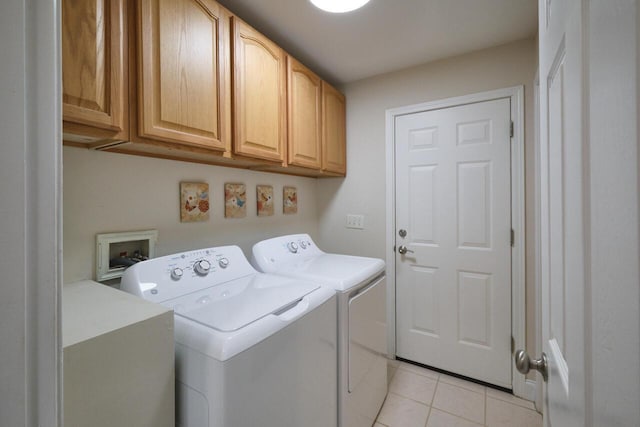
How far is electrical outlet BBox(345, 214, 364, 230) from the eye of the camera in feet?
7.87

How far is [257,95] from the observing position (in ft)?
4.80

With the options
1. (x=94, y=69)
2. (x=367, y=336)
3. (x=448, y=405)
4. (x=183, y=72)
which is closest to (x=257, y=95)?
(x=183, y=72)

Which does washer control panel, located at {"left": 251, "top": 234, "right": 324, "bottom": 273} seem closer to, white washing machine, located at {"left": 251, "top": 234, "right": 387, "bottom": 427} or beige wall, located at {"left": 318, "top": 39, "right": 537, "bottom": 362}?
white washing machine, located at {"left": 251, "top": 234, "right": 387, "bottom": 427}

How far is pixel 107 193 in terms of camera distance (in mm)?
1196

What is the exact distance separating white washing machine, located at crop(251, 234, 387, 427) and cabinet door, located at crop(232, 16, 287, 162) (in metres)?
0.60

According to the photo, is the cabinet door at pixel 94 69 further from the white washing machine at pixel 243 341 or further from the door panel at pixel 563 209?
the door panel at pixel 563 209

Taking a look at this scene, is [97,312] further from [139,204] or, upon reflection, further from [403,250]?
[403,250]

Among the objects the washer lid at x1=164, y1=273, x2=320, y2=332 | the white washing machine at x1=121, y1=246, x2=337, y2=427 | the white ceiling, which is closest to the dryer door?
the white washing machine at x1=121, y1=246, x2=337, y2=427

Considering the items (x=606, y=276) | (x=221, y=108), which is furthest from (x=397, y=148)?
(x=606, y=276)

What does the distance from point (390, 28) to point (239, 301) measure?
1747 millimetres

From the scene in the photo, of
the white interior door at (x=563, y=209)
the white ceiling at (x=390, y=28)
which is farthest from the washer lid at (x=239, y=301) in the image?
the white ceiling at (x=390, y=28)

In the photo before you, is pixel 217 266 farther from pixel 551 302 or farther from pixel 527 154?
pixel 527 154

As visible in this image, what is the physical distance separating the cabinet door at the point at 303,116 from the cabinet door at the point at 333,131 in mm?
70

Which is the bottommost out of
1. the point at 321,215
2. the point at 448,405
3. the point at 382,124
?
the point at 448,405
